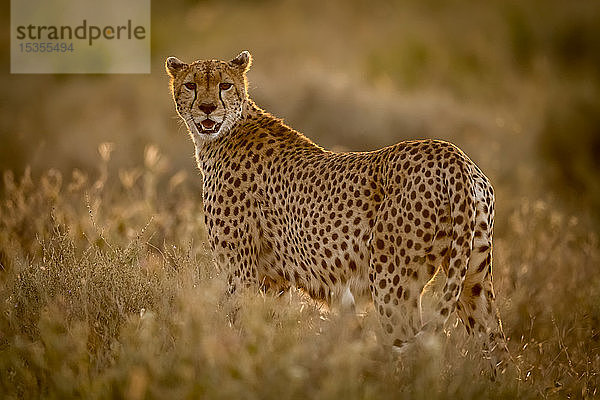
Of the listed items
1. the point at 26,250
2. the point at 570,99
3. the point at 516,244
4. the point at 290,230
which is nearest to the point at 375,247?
the point at 290,230

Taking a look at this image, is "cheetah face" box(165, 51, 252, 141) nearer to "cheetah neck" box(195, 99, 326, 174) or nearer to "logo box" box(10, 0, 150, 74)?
"cheetah neck" box(195, 99, 326, 174)

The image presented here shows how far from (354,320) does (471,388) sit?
599 millimetres

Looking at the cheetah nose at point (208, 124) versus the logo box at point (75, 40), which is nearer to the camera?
the cheetah nose at point (208, 124)

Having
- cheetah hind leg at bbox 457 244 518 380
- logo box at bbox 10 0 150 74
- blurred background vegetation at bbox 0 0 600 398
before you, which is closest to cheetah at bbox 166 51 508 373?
cheetah hind leg at bbox 457 244 518 380

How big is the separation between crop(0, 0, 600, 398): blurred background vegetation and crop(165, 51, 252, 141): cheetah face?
637 mm

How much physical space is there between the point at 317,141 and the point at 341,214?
5.83 metres

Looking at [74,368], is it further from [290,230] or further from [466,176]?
[466,176]

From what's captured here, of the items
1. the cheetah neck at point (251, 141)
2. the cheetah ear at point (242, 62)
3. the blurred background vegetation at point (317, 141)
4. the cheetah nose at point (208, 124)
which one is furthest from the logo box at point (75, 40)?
the cheetah nose at point (208, 124)

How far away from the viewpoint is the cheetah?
363cm

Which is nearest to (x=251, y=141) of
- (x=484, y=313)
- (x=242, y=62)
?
(x=242, y=62)

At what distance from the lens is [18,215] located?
569cm

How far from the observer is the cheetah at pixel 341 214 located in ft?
11.9

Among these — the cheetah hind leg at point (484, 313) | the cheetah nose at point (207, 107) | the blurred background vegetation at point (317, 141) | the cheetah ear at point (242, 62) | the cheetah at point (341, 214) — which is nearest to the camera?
the blurred background vegetation at point (317, 141)

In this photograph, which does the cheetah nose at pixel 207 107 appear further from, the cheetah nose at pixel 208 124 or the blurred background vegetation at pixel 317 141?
the blurred background vegetation at pixel 317 141
